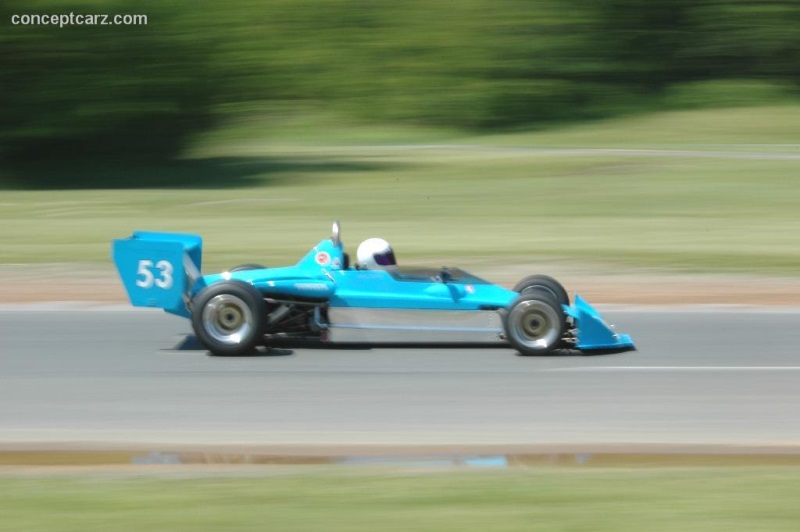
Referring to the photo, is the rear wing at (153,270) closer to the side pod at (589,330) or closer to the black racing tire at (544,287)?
the black racing tire at (544,287)

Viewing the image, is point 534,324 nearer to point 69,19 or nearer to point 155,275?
point 155,275

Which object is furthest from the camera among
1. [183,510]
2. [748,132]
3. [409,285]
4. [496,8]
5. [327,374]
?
[496,8]

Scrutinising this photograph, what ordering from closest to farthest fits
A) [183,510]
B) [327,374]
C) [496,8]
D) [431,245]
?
1. [183,510]
2. [327,374]
3. [431,245]
4. [496,8]

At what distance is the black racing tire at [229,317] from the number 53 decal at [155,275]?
0.28 m

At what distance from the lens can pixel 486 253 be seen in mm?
16547

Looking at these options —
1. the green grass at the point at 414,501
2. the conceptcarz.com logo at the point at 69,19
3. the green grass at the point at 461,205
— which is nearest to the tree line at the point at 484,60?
the conceptcarz.com logo at the point at 69,19

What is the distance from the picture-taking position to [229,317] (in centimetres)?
959

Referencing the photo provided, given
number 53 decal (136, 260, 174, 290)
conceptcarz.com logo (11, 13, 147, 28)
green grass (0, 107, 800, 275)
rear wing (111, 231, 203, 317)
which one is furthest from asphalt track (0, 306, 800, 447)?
conceptcarz.com logo (11, 13, 147, 28)

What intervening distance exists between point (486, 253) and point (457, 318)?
6.84 m

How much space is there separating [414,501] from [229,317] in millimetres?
4471

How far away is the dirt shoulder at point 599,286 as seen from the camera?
509 inches

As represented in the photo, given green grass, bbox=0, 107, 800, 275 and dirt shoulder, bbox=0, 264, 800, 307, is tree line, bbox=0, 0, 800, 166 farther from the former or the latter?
dirt shoulder, bbox=0, 264, 800, 307

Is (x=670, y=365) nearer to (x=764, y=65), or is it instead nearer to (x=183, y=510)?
(x=183, y=510)

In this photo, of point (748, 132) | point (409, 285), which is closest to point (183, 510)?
point (409, 285)
